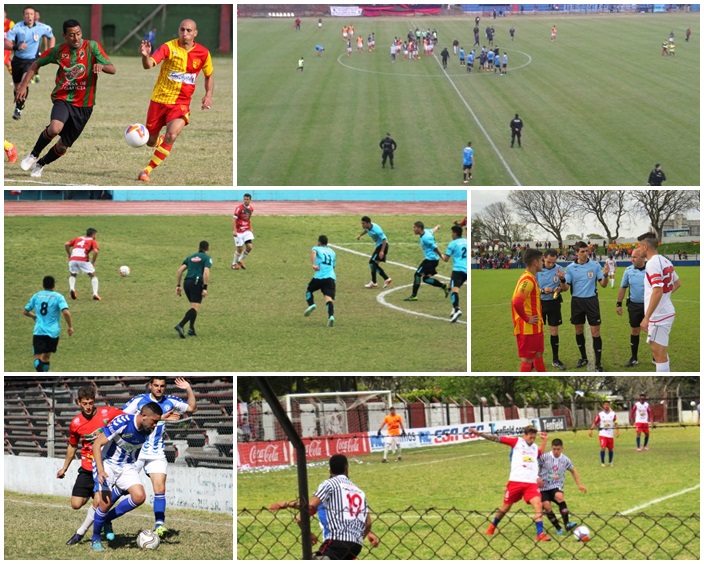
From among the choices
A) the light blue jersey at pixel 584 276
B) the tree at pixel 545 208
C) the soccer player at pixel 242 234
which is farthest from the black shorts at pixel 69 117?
the light blue jersey at pixel 584 276

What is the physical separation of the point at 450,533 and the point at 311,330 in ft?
14.1

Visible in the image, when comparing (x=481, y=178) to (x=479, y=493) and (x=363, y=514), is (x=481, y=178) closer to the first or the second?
(x=479, y=493)

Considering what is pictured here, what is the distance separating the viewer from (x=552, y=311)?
12.9 metres

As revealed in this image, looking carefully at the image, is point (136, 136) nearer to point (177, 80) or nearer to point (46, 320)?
point (177, 80)

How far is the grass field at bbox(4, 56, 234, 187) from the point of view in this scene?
14.7 meters

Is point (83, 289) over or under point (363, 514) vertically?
over

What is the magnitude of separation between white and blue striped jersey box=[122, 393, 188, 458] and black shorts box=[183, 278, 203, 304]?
3620 mm

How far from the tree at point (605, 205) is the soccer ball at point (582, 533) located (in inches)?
196

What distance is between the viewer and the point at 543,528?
10.7 metres

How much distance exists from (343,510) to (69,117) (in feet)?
22.5

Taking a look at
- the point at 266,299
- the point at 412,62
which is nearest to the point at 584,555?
the point at 266,299

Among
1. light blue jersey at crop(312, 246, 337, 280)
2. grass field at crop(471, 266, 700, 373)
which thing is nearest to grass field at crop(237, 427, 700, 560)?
grass field at crop(471, 266, 700, 373)

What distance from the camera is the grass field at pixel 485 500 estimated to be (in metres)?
10.2

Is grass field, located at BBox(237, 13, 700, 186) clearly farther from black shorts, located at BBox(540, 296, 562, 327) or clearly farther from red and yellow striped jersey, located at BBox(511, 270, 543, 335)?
red and yellow striped jersey, located at BBox(511, 270, 543, 335)
